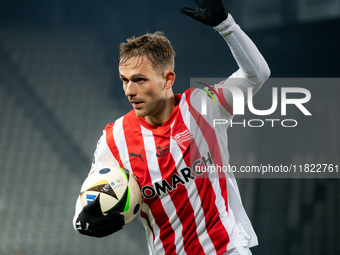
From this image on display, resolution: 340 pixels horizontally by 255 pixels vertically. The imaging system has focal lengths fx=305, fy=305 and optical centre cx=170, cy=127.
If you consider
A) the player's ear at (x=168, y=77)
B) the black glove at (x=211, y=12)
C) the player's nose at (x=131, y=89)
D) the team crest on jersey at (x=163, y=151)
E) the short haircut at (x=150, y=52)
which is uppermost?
the black glove at (x=211, y=12)

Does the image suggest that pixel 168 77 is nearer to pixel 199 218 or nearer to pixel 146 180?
pixel 146 180

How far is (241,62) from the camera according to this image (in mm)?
1333

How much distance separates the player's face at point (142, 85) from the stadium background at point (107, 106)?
1629 millimetres

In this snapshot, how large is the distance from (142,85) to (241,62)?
0.47m

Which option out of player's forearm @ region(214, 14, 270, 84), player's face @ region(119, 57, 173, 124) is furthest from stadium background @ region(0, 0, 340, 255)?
player's forearm @ region(214, 14, 270, 84)

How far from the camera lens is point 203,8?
1265mm

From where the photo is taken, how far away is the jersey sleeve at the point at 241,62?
50.4 inches

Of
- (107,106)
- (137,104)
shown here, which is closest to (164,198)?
(137,104)

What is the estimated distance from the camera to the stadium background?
292 centimetres

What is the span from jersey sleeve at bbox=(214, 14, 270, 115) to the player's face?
12.7 inches

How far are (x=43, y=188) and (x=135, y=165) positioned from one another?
197cm

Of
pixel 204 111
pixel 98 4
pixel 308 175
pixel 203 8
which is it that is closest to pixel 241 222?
pixel 204 111

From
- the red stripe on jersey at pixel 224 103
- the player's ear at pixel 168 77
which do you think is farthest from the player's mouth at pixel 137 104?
the red stripe on jersey at pixel 224 103

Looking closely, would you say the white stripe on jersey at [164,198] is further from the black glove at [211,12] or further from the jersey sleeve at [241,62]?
the black glove at [211,12]
